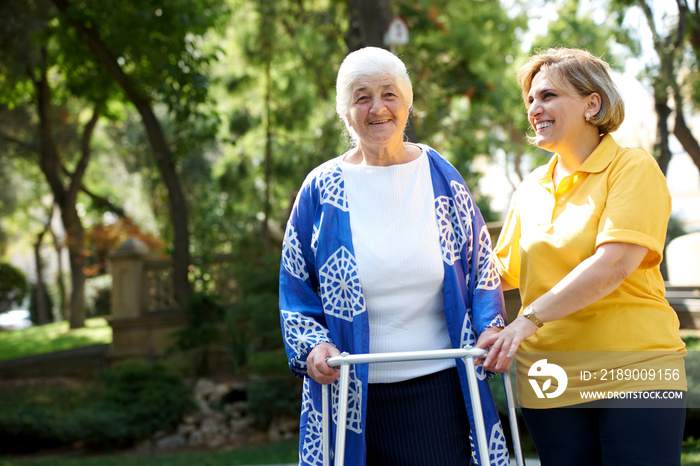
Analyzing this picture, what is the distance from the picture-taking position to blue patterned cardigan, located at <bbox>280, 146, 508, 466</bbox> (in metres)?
2.17

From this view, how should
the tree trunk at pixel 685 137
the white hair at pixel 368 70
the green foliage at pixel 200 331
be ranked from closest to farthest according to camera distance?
1. the white hair at pixel 368 70
2. the tree trunk at pixel 685 137
3. the green foliage at pixel 200 331

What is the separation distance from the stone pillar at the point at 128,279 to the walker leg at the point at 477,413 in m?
9.44

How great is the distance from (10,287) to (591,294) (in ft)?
59.9

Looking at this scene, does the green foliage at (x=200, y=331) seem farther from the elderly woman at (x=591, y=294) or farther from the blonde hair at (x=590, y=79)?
the blonde hair at (x=590, y=79)

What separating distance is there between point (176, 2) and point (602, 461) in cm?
943

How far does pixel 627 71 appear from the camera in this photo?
26.8 ft

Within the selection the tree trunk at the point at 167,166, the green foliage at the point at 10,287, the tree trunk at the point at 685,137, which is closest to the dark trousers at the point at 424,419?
the tree trunk at the point at 685,137

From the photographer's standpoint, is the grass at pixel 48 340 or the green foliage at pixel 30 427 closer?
the green foliage at pixel 30 427

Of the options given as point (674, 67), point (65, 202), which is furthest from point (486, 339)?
point (65, 202)

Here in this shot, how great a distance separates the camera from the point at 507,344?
2.04 m

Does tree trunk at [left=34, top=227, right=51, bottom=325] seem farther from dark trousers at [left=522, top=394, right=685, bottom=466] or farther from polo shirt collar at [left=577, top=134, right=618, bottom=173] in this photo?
polo shirt collar at [left=577, top=134, right=618, bottom=173]

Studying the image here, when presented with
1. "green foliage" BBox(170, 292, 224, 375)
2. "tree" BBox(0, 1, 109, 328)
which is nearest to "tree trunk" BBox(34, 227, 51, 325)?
"tree" BBox(0, 1, 109, 328)

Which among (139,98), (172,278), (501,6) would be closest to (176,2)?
(139,98)

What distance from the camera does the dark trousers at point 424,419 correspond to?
7.20ft
